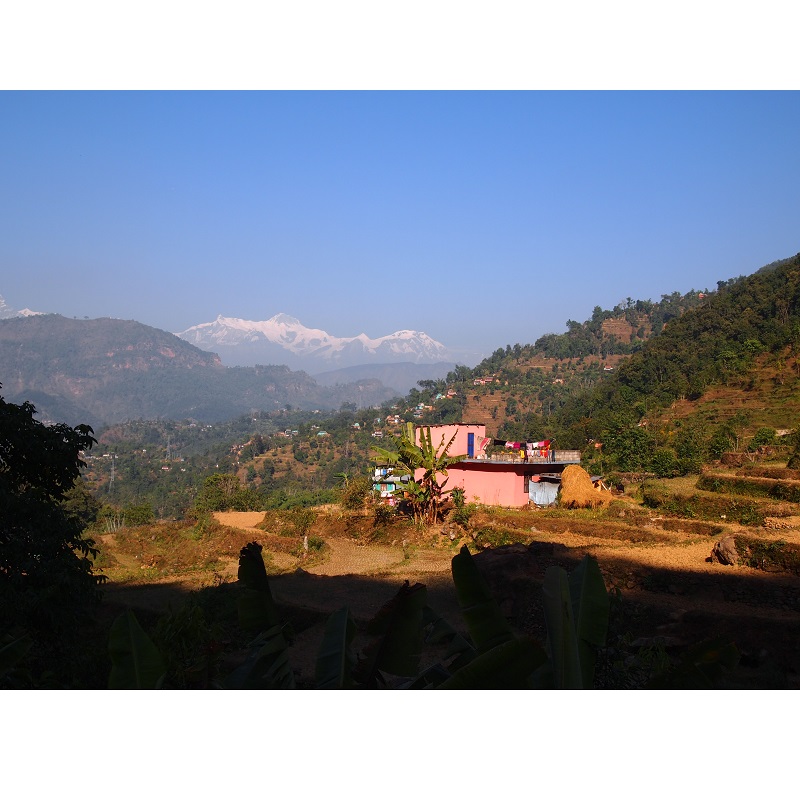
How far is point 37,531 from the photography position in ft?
17.1

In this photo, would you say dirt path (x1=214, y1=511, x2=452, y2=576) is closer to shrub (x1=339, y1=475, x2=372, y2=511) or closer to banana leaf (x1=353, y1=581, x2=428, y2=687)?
shrub (x1=339, y1=475, x2=372, y2=511)

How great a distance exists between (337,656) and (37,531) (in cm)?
365

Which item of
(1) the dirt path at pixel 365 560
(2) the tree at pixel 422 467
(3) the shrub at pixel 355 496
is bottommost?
(1) the dirt path at pixel 365 560

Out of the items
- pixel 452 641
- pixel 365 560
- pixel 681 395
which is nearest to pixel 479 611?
pixel 452 641

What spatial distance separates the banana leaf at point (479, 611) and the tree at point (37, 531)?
3.62m

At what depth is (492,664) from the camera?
2.24 m

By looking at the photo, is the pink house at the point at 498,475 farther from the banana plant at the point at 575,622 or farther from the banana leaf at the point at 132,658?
the banana leaf at the point at 132,658

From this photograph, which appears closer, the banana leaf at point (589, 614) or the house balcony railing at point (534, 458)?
the banana leaf at point (589, 614)

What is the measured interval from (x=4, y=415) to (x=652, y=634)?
754cm

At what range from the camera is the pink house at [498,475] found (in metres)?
19.1

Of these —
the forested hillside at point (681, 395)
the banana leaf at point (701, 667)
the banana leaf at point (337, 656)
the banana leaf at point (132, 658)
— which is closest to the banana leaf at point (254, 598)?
the banana leaf at point (337, 656)

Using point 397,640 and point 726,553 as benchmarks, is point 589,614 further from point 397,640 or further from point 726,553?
point 726,553

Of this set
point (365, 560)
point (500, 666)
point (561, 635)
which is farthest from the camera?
point (365, 560)

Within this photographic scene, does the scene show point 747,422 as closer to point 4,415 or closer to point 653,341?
point 653,341
